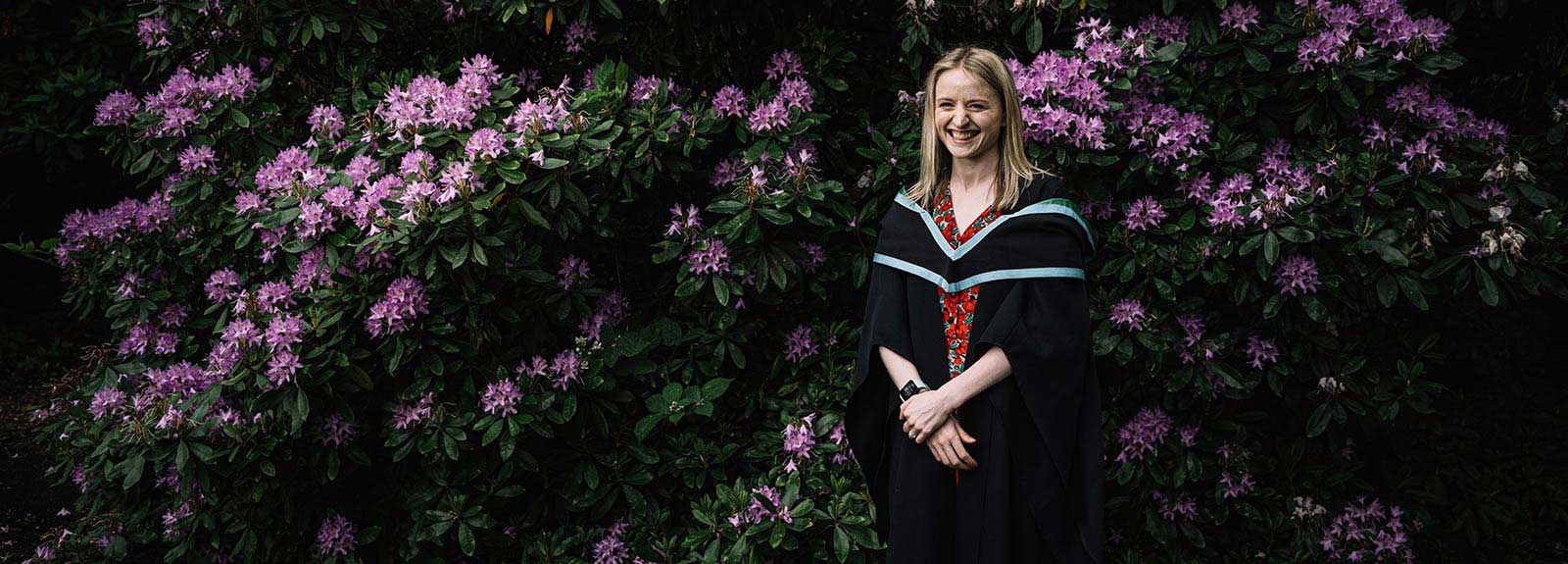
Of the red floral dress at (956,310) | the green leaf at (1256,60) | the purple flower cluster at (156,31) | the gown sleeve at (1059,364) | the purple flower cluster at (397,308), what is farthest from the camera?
the purple flower cluster at (156,31)

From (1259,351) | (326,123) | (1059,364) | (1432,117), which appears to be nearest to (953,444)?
(1059,364)

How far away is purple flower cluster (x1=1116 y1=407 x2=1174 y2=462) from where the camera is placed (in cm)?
290

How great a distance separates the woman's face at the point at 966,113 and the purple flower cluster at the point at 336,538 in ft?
7.30

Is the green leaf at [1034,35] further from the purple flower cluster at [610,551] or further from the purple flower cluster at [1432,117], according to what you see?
the purple flower cluster at [610,551]

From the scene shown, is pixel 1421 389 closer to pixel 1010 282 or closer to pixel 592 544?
pixel 1010 282

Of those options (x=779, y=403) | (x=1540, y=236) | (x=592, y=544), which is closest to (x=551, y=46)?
(x=779, y=403)

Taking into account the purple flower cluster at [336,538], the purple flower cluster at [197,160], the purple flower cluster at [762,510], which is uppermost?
the purple flower cluster at [197,160]

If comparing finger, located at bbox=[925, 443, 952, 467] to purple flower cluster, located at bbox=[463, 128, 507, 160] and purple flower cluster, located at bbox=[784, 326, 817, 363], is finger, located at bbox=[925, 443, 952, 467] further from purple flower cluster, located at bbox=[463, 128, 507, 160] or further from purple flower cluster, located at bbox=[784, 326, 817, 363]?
purple flower cluster, located at bbox=[463, 128, 507, 160]

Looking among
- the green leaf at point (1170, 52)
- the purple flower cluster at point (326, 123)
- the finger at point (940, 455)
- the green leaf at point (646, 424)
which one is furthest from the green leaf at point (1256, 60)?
the purple flower cluster at point (326, 123)

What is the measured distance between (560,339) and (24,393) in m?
4.21

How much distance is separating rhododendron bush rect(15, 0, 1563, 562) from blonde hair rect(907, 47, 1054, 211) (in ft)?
2.43

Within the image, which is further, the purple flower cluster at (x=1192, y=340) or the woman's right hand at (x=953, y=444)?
the purple flower cluster at (x=1192, y=340)

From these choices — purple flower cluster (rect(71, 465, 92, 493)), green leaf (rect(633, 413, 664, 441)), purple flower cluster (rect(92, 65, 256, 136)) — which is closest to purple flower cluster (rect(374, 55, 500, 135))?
purple flower cluster (rect(92, 65, 256, 136))

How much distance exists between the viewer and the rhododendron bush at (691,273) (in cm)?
270
